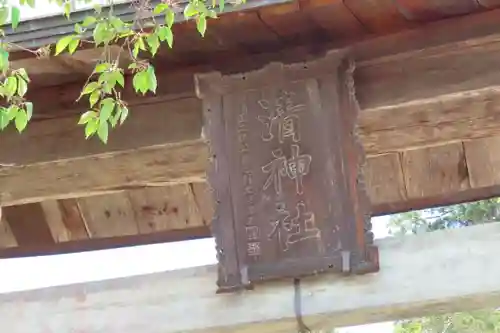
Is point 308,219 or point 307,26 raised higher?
point 307,26

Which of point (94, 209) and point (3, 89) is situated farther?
point (94, 209)

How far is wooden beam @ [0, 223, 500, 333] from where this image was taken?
191cm

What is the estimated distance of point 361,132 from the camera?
7.94ft

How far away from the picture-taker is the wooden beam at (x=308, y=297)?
1.91 m

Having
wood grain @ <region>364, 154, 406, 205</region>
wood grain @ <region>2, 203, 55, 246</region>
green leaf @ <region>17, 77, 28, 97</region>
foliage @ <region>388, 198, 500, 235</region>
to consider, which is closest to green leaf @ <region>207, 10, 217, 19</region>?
green leaf @ <region>17, 77, 28, 97</region>

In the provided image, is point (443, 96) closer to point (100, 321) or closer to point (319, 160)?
point (319, 160)

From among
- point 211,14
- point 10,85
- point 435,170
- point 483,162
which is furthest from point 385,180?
point 10,85

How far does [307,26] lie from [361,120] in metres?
0.39

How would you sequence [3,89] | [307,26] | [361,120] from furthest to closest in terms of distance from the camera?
[361,120] < [307,26] < [3,89]

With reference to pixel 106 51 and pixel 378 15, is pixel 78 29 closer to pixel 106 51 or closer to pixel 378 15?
pixel 106 51

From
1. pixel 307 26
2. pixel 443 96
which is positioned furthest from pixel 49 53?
pixel 443 96

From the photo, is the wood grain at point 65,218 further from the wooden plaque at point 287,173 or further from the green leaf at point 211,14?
the green leaf at point 211,14

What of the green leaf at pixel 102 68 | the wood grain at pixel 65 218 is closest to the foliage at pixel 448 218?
the wood grain at pixel 65 218

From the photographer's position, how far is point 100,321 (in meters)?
2.11
